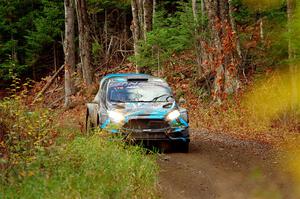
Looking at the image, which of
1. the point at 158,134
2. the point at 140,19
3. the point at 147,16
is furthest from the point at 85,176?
the point at 140,19

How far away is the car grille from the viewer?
1030cm

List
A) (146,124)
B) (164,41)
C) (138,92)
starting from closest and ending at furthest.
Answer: (146,124) < (138,92) < (164,41)

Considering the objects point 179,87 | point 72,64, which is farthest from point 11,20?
point 179,87

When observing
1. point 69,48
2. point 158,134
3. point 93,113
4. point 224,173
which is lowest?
point 224,173

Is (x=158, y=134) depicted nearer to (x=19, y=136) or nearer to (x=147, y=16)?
(x=19, y=136)

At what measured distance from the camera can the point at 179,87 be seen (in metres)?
23.4

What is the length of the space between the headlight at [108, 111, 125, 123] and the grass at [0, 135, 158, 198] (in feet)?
5.61

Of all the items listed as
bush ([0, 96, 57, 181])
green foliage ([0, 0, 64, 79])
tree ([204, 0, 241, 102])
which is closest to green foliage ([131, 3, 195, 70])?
tree ([204, 0, 241, 102])

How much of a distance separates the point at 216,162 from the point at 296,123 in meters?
5.03

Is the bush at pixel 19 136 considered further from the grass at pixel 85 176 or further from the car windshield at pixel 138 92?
the car windshield at pixel 138 92

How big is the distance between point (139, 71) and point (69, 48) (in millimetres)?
5222

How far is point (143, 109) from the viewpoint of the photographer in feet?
34.5

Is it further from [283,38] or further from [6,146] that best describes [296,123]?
[283,38]

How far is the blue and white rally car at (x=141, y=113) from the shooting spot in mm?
10312
